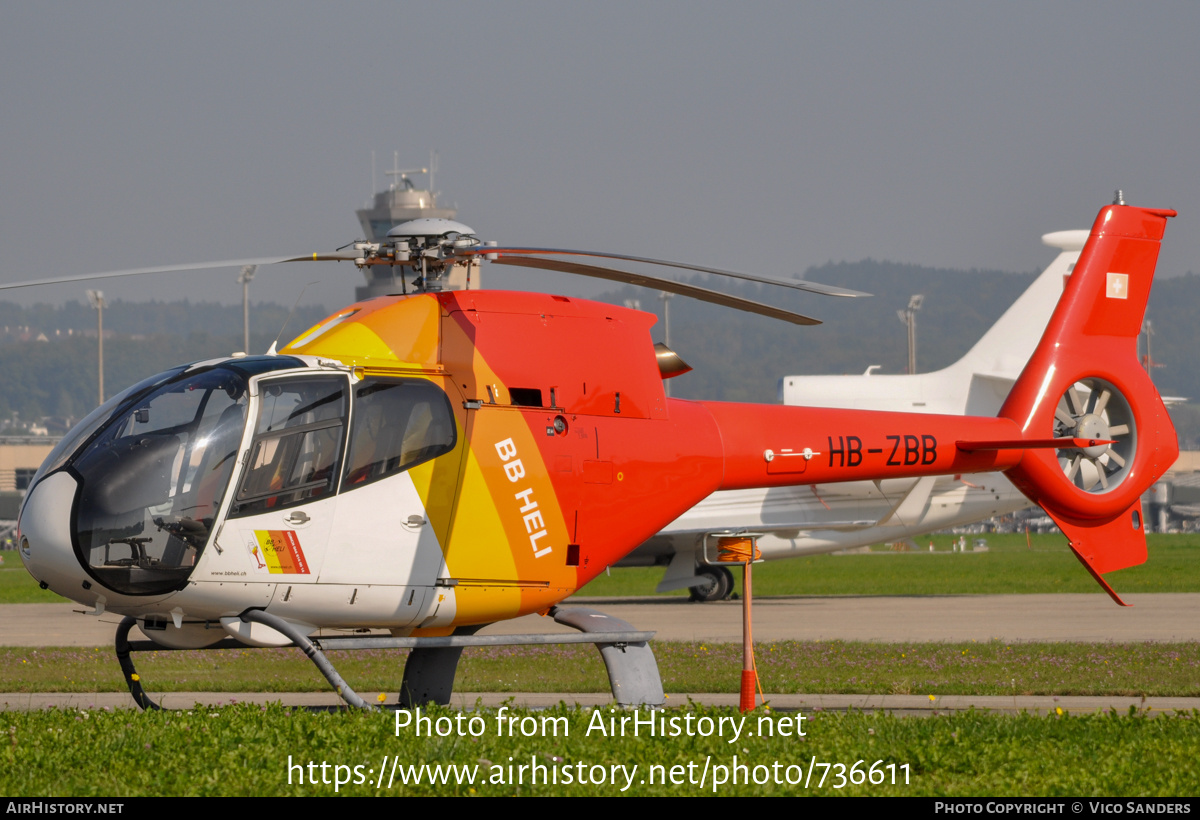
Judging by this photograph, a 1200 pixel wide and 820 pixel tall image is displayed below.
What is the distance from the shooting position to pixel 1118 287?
14273 millimetres

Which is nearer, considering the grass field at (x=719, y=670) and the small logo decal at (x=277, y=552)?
the small logo decal at (x=277, y=552)

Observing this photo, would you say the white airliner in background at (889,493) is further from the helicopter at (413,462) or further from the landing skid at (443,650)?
the landing skid at (443,650)

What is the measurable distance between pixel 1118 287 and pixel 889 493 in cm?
1367

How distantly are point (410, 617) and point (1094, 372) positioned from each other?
314 inches

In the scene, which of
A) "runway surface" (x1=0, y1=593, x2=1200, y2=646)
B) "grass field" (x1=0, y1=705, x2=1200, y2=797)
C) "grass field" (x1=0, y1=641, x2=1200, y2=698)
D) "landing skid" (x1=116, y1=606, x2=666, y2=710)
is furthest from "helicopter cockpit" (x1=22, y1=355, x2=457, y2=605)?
"runway surface" (x1=0, y1=593, x2=1200, y2=646)

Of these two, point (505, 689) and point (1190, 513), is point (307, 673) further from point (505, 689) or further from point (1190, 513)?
point (1190, 513)

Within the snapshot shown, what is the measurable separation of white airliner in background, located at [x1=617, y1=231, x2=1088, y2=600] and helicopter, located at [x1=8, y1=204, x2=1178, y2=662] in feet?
47.9

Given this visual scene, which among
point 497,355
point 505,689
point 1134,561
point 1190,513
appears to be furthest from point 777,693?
point 1190,513

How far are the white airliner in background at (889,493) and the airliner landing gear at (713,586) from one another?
21mm

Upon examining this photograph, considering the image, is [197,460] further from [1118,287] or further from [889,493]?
[889,493]

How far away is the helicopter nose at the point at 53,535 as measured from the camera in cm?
865

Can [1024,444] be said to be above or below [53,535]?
below

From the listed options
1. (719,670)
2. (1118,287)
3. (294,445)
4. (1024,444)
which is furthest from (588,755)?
(1118,287)

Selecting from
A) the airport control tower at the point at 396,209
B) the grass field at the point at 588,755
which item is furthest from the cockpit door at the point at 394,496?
the airport control tower at the point at 396,209
